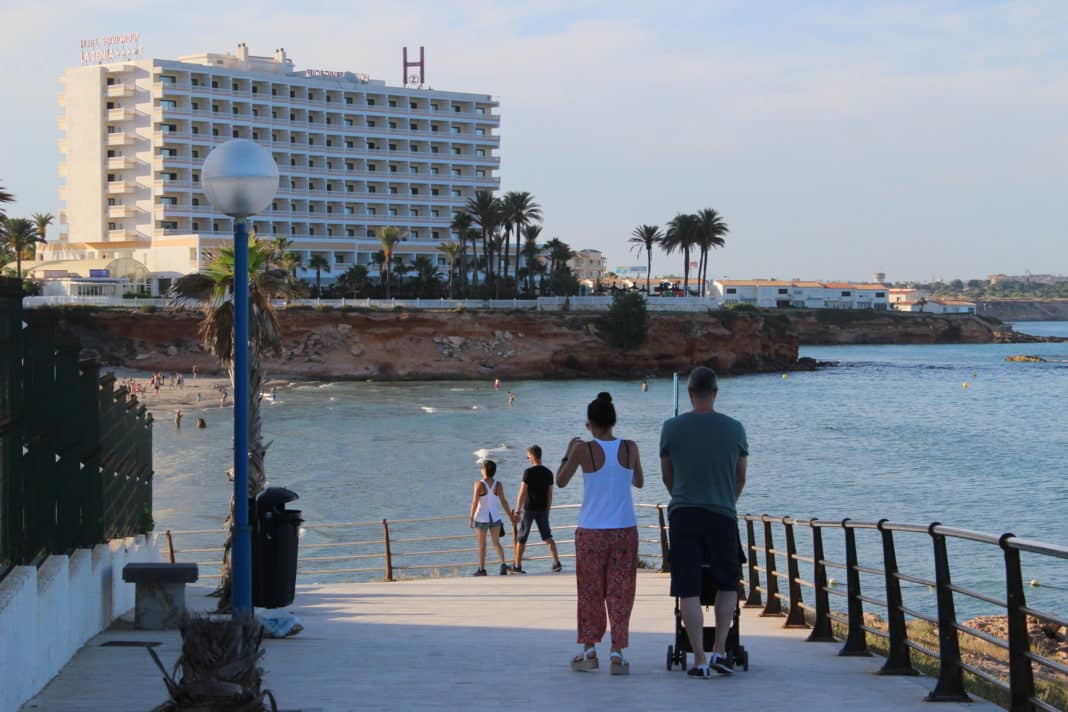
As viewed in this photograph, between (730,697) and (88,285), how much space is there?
96537 millimetres

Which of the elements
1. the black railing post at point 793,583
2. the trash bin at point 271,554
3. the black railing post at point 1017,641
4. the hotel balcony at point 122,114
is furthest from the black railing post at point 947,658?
the hotel balcony at point 122,114

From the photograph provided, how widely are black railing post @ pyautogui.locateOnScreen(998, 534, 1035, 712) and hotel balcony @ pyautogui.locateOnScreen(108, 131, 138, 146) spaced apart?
11220 cm

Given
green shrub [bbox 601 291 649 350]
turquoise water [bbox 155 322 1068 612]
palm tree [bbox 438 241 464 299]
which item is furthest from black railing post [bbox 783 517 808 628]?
palm tree [bbox 438 241 464 299]

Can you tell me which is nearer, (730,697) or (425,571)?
(730,697)

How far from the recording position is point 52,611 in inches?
305

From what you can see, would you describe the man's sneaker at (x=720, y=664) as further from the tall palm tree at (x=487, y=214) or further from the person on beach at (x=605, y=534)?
the tall palm tree at (x=487, y=214)

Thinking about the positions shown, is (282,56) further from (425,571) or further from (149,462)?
(149,462)

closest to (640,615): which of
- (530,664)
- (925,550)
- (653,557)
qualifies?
(530,664)

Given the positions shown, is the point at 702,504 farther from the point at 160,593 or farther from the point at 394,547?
the point at 394,547

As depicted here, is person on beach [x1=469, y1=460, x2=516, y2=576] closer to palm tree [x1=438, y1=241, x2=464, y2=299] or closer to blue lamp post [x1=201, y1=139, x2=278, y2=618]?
blue lamp post [x1=201, y1=139, x2=278, y2=618]

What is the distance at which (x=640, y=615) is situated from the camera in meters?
11.0

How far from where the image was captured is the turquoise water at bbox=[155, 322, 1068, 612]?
1527 inches

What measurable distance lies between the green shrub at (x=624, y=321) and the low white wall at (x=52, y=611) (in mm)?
90754

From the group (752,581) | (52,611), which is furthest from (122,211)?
(52,611)
